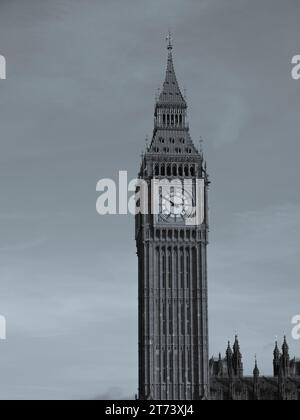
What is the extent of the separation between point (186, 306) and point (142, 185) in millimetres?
15110

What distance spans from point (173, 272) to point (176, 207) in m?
7.64

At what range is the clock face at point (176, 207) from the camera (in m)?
147

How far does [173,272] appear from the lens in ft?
481

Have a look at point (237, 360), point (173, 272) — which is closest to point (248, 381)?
point (237, 360)

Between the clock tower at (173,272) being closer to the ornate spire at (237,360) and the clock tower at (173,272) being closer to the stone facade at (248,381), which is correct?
the stone facade at (248,381)

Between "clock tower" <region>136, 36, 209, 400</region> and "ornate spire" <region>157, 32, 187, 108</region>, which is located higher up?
"ornate spire" <region>157, 32, 187, 108</region>

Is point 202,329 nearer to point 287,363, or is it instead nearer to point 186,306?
point 186,306

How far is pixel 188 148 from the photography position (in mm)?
150125

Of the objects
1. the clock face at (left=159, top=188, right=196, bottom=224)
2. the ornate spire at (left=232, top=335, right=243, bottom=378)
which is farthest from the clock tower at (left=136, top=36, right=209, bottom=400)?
the ornate spire at (left=232, top=335, right=243, bottom=378)

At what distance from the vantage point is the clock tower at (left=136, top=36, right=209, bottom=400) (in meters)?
143

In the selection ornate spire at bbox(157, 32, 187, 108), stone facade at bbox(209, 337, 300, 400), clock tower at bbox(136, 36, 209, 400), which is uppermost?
ornate spire at bbox(157, 32, 187, 108)

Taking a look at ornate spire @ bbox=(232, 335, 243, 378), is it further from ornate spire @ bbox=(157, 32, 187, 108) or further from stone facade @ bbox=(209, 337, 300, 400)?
ornate spire @ bbox=(157, 32, 187, 108)

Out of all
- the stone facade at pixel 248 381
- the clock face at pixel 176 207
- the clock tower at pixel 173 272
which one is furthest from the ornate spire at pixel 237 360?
the clock face at pixel 176 207
